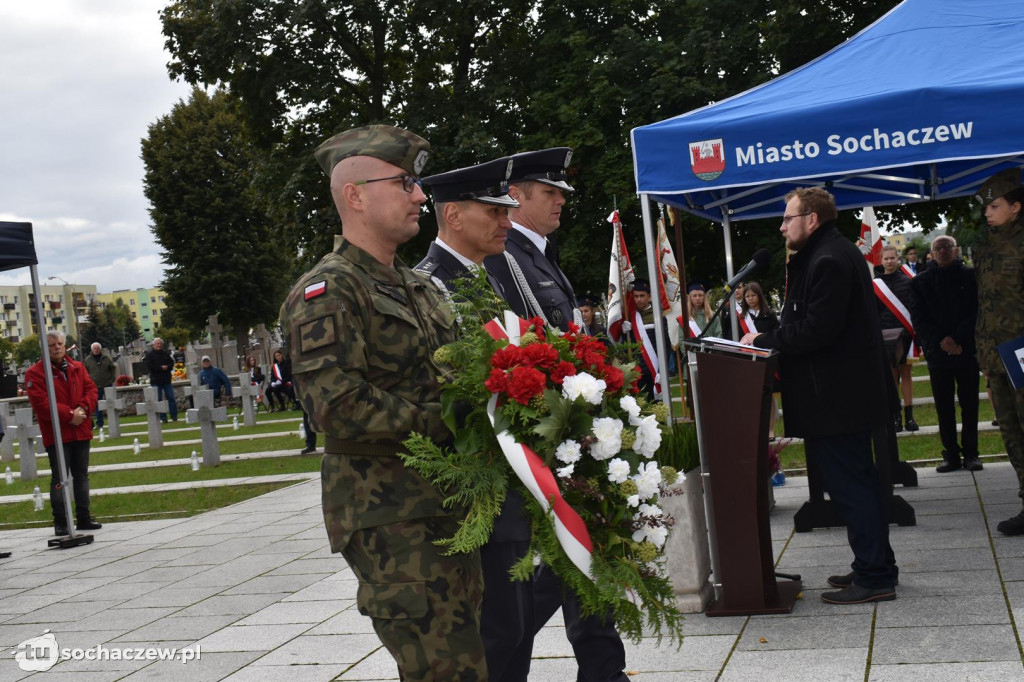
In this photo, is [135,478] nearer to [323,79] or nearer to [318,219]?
[318,219]

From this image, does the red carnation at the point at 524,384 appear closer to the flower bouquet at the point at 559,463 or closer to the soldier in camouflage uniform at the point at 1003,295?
the flower bouquet at the point at 559,463

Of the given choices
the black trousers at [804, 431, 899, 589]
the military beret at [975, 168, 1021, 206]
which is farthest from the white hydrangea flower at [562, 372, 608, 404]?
the military beret at [975, 168, 1021, 206]

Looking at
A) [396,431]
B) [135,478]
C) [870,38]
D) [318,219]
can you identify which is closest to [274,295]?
[318,219]

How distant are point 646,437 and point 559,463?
0.31 m

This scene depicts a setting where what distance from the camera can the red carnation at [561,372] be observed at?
10.0ft

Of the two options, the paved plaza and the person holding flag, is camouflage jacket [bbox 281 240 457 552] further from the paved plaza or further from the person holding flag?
the person holding flag

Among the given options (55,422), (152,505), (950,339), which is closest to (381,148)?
(950,339)

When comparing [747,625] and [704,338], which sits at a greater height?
[704,338]

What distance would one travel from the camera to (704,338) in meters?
5.55

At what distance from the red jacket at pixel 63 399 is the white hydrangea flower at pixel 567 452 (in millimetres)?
9341

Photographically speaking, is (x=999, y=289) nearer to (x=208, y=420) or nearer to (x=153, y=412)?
(x=208, y=420)

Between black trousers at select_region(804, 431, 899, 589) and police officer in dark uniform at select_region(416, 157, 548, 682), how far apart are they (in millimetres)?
2413

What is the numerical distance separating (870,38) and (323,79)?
67.5ft

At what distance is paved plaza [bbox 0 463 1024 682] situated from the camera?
4.75 metres
